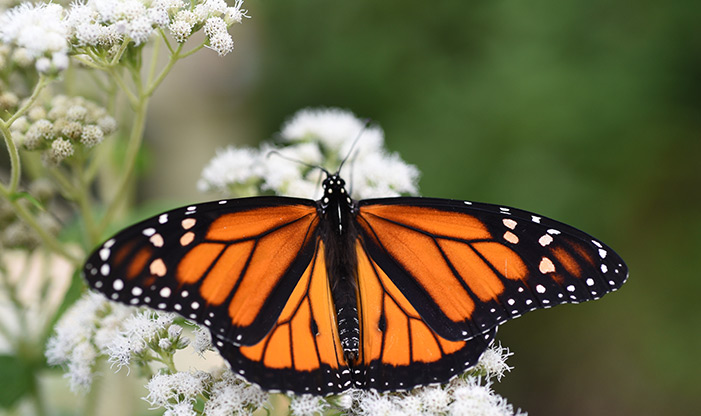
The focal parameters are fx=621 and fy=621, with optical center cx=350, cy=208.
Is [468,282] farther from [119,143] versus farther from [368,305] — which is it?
[119,143]

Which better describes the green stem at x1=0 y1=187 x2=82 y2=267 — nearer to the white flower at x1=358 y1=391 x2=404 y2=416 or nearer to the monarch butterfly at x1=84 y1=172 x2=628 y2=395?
the monarch butterfly at x1=84 y1=172 x2=628 y2=395

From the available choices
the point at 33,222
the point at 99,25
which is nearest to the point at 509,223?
the point at 99,25

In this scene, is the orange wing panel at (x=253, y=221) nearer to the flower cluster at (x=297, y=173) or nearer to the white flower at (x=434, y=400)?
the flower cluster at (x=297, y=173)

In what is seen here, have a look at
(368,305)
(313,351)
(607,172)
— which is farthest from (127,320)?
(607,172)

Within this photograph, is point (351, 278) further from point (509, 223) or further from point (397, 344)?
point (509, 223)

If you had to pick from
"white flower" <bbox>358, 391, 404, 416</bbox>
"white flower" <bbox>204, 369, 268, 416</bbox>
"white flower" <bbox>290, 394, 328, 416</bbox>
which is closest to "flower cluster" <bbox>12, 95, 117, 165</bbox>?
"white flower" <bbox>204, 369, 268, 416</bbox>

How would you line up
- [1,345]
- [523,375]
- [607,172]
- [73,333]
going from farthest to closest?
1. [523,375]
2. [607,172]
3. [1,345]
4. [73,333]
